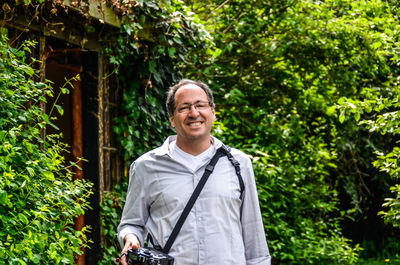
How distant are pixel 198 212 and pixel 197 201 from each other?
0.17 ft

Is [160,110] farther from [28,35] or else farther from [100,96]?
[28,35]

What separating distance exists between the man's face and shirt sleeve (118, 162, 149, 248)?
303 mm

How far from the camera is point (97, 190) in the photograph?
559cm

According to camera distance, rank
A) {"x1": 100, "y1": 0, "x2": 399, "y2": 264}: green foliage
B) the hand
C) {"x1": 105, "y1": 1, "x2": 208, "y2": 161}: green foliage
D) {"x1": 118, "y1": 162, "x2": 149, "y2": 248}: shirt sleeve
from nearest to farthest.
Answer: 1. the hand
2. {"x1": 118, "y1": 162, "x2": 149, "y2": 248}: shirt sleeve
3. {"x1": 105, "y1": 1, "x2": 208, "y2": 161}: green foliage
4. {"x1": 100, "y1": 0, "x2": 399, "y2": 264}: green foliage

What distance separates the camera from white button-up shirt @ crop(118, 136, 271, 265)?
2816 millimetres

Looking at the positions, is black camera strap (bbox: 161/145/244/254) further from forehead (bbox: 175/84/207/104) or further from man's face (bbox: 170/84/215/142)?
forehead (bbox: 175/84/207/104)

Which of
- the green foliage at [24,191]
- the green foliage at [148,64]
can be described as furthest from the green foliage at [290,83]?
the green foliage at [24,191]

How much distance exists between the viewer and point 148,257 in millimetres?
2615

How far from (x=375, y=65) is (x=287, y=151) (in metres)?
1.62

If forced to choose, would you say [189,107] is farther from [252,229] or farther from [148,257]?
[148,257]

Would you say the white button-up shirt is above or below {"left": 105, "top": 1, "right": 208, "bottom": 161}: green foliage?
below

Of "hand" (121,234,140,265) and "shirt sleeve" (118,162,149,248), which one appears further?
"shirt sleeve" (118,162,149,248)

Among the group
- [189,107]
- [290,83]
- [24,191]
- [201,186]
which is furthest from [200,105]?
[290,83]

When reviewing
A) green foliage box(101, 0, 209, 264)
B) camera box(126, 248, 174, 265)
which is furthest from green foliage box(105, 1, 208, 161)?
camera box(126, 248, 174, 265)
